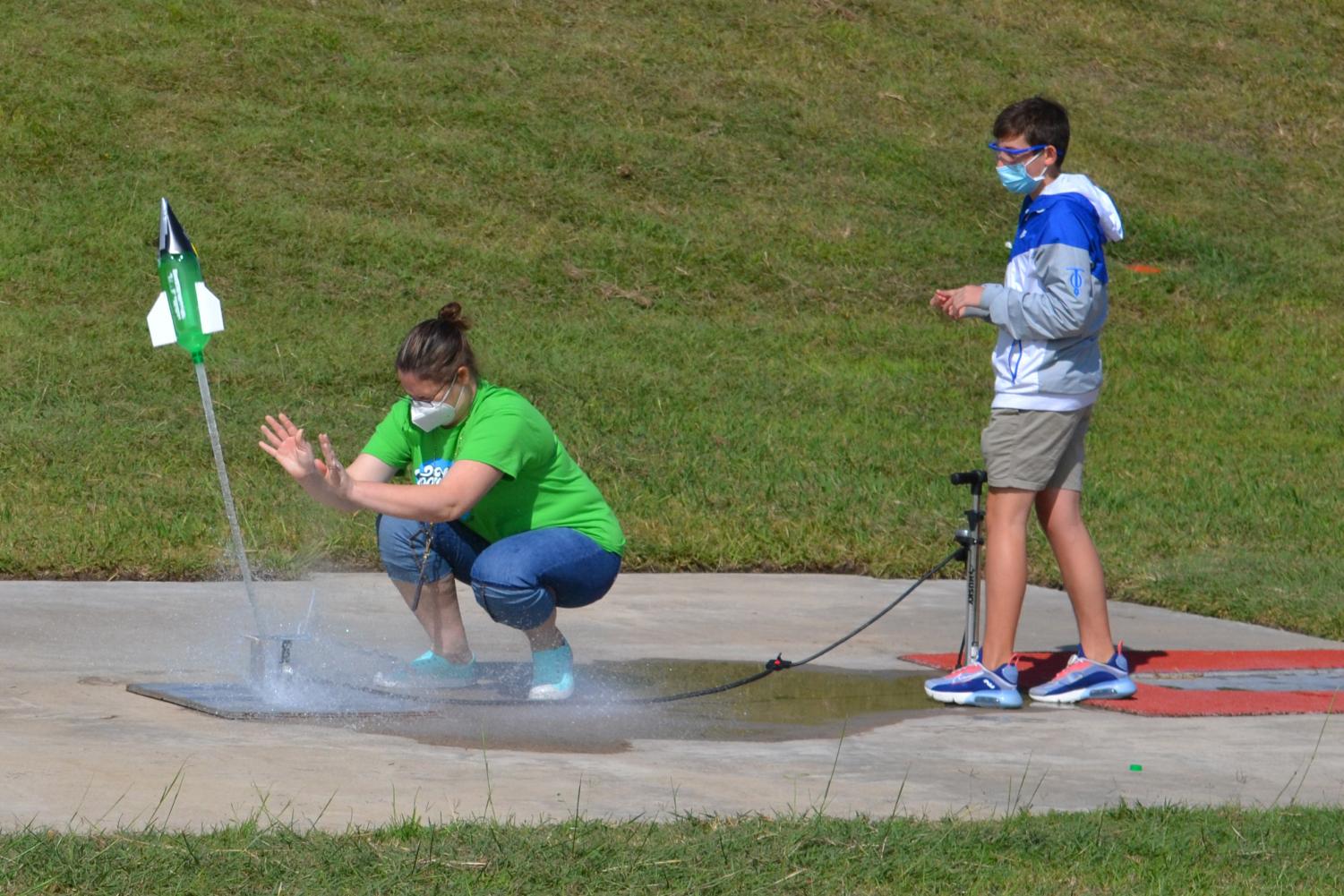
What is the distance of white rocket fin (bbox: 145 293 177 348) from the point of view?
17.5ft

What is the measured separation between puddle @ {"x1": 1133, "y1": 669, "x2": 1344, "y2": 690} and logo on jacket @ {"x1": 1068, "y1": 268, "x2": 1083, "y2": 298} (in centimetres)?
146

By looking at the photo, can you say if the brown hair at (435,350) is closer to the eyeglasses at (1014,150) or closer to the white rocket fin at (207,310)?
the white rocket fin at (207,310)

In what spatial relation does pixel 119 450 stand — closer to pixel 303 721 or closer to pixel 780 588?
pixel 780 588

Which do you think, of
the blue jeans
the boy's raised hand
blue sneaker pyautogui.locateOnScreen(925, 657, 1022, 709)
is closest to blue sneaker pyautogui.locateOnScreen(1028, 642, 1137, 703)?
blue sneaker pyautogui.locateOnScreen(925, 657, 1022, 709)

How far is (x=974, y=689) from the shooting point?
227 inches

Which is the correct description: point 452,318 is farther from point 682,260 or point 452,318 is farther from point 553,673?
point 682,260

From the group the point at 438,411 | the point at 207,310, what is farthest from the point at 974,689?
the point at 207,310

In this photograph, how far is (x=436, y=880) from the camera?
3.60 metres

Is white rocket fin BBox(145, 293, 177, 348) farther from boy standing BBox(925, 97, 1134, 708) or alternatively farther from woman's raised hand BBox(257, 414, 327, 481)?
boy standing BBox(925, 97, 1134, 708)

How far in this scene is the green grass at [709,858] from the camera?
11.7ft

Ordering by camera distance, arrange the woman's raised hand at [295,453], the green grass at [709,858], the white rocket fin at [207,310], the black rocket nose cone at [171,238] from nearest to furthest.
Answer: the green grass at [709,858] → the woman's raised hand at [295,453] → the black rocket nose cone at [171,238] → the white rocket fin at [207,310]

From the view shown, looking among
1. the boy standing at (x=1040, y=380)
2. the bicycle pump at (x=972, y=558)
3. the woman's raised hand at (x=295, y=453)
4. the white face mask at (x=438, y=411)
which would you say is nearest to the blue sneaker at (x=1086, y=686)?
the boy standing at (x=1040, y=380)

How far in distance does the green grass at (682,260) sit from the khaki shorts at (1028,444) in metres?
2.08

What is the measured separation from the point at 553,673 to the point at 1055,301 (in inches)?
76.0
